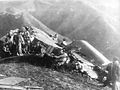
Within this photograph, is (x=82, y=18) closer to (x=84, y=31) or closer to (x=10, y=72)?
(x=84, y=31)

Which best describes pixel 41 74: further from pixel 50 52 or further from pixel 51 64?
pixel 50 52

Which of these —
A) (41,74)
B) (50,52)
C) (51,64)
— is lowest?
(41,74)

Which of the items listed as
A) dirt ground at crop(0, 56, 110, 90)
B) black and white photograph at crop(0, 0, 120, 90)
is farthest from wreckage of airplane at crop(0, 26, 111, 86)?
dirt ground at crop(0, 56, 110, 90)

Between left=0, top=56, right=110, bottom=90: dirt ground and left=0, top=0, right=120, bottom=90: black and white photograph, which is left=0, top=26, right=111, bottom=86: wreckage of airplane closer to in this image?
left=0, top=0, right=120, bottom=90: black and white photograph

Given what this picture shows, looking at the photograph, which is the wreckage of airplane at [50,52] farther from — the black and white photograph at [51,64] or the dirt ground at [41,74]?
the dirt ground at [41,74]

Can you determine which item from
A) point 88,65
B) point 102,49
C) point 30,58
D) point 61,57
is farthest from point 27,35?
point 102,49

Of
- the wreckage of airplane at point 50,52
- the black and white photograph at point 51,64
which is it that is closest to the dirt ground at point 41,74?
the black and white photograph at point 51,64

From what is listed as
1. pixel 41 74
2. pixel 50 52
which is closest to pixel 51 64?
pixel 41 74

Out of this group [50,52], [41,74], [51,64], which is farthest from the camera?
[50,52]

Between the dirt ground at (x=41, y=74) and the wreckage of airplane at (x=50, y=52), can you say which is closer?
the dirt ground at (x=41, y=74)
